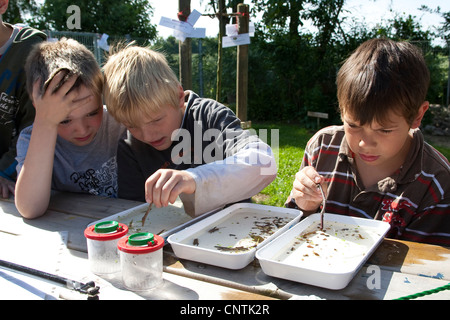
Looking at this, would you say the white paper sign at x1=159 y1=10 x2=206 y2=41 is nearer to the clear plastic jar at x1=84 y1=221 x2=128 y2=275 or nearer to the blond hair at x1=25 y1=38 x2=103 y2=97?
the blond hair at x1=25 y1=38 x2=103 y2=97

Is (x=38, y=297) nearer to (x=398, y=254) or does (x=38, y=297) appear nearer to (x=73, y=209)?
(x=73, y=209)

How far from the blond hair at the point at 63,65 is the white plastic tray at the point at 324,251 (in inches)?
41.7

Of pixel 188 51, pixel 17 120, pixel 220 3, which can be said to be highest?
pixel 220 3

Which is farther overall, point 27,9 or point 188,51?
point 27,9

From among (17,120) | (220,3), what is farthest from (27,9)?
(17,120)

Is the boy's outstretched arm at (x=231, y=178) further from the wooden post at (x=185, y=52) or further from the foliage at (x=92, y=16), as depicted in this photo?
the foliage at (x=92, y=16)

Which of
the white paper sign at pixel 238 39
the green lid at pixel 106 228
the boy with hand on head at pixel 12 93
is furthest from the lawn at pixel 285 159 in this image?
the green lid at pixel 106 228

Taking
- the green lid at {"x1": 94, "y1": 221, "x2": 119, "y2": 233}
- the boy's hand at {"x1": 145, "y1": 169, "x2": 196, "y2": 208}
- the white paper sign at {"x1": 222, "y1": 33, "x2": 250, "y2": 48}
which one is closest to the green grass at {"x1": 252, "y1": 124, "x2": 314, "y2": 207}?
the white paper sign at {"x1": 222, "y1": 33, "x2": 250, "y2": 48}

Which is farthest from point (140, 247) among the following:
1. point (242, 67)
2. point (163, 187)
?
point (242, 67)

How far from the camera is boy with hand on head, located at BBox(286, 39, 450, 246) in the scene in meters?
1.31

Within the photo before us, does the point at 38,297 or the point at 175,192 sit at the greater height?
the point at 175,192

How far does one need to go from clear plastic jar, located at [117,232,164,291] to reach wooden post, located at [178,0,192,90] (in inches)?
115

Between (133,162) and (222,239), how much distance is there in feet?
2.87
